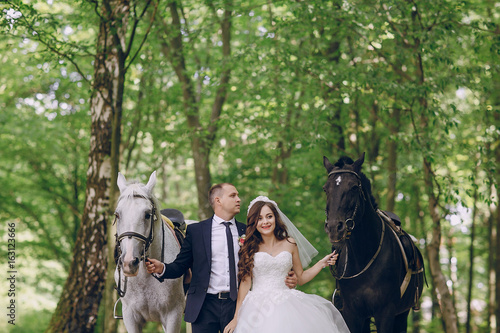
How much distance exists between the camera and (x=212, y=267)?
5.13m

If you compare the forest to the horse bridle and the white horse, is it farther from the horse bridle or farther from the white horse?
the horse bridle

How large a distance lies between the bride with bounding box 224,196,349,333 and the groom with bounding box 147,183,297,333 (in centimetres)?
11

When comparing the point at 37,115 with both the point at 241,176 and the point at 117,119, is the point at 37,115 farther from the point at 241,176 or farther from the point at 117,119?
the point at 117,119

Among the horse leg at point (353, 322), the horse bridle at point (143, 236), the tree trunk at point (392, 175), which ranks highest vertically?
the tree trunk at point (392, 175)

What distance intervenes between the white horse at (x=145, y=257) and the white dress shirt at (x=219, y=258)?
601 mm

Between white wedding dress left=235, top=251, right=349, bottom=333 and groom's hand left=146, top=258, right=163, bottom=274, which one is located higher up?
groom's hand left=146, top=258, right=163, bottom=274

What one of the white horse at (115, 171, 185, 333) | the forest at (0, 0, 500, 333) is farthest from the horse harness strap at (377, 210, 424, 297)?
the forest at (0, 0, 500, 333)

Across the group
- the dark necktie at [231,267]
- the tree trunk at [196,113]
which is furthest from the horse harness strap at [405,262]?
the tree trunk at [196,113]

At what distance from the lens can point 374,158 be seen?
16.8 meters

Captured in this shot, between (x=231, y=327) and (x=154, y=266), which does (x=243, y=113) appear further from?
(x=231, y=327)

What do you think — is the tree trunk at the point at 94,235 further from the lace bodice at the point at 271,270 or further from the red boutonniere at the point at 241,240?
the lace bodice at the point at 271,270

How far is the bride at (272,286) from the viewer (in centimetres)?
490

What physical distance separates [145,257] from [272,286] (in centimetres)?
124

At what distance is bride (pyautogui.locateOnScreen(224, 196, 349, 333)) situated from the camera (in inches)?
193
